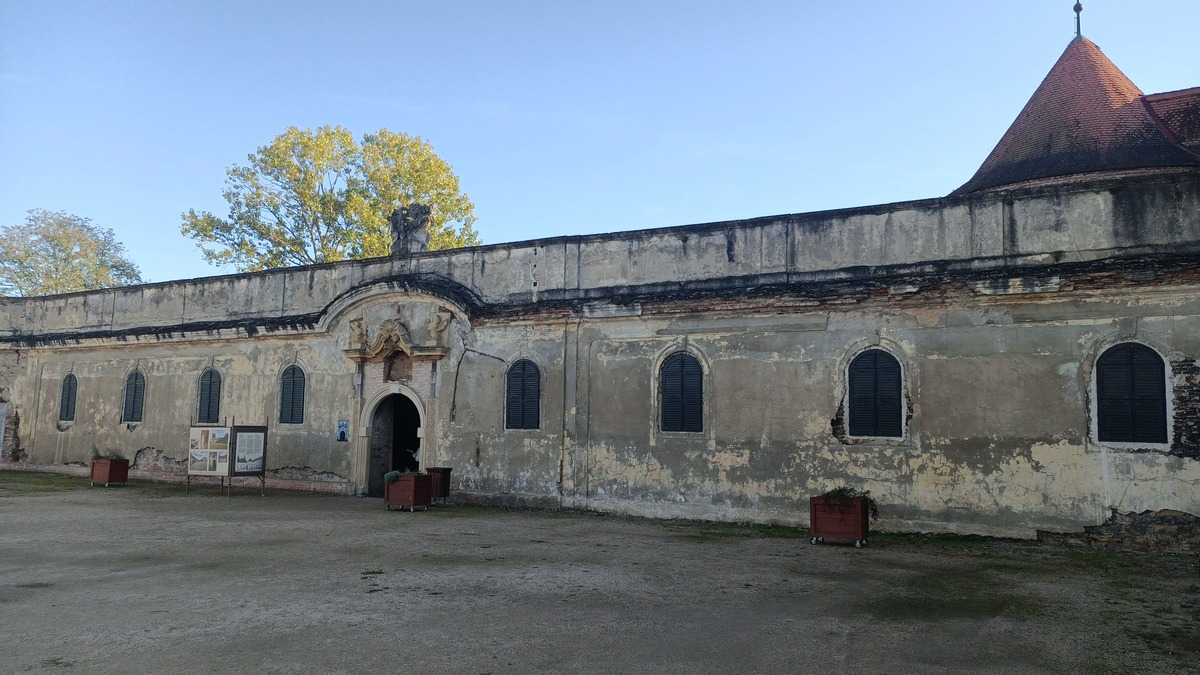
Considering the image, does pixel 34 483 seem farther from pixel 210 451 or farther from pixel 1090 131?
pixel 1090 131

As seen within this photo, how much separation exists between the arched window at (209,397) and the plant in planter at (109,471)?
186 centimetres

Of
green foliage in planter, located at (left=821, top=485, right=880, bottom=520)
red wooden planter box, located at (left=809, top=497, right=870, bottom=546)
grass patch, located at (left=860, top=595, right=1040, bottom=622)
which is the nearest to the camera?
grass patch, located at (left=860, top=595, right=1040, bottom=622)

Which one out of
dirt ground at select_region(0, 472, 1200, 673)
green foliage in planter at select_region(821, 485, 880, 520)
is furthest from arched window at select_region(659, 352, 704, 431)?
green foliage in planter at select_region(821, 485, 880, 520)

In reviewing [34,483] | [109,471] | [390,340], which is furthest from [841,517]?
[34,483]

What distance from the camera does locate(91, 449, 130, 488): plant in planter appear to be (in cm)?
1873

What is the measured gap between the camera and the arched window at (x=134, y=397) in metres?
20.7

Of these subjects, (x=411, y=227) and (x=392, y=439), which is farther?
(x=392, y=439)

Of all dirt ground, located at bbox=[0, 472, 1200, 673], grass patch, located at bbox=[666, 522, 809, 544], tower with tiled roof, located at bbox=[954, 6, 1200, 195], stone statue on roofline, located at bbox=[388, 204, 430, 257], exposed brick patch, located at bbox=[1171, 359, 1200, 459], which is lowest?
dirt ground, located at bbox=[0, 472, 1200, 673]

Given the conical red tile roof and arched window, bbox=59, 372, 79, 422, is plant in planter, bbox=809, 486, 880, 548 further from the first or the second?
arched window, bbox=59, 372, 79, 422

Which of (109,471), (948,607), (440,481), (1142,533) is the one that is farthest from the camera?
(109,471)

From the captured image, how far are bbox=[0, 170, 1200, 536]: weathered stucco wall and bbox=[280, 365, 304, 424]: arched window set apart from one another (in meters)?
0.35

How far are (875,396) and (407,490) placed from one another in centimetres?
817

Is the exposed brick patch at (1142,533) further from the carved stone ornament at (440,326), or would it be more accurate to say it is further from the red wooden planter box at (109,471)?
the red wooden planter box at (109,471)

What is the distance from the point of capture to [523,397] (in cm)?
1544
